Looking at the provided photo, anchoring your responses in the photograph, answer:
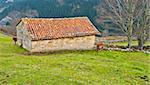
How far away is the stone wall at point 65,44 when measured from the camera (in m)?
32.5

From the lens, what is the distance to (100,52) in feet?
111

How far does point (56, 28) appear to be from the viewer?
115 feet

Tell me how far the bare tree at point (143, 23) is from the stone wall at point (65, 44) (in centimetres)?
1055

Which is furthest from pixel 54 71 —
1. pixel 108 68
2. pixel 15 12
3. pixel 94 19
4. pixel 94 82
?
pixel 15 12

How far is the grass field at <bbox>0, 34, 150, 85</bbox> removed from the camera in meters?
20.5

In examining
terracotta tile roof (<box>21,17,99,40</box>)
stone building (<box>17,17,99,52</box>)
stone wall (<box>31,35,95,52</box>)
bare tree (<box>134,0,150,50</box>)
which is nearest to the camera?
stone wall (<box>31,35,95,52</box>)

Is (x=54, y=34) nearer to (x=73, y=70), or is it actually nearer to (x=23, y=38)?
(x=23, y=38)

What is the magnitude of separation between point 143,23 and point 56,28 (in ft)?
48.4

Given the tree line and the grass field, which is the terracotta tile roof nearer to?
the grass field

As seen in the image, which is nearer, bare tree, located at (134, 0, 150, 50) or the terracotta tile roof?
the terracotta tile roof

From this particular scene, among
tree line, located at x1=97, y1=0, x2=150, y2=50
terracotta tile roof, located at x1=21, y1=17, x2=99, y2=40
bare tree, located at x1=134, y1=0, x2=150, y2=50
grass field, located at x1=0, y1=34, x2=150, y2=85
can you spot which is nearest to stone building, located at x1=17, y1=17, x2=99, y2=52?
terracotta tile roof, located at x1=21, y1=17, x2=99, y2=40

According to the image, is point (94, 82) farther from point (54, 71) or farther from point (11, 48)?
point (11, 48)

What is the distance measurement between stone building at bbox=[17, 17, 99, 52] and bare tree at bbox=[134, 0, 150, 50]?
9822 millimetres

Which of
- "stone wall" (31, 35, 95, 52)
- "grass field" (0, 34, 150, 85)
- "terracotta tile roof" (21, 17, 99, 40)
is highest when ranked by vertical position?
"terracotta tile roof" (21, 17, 99, 40)
